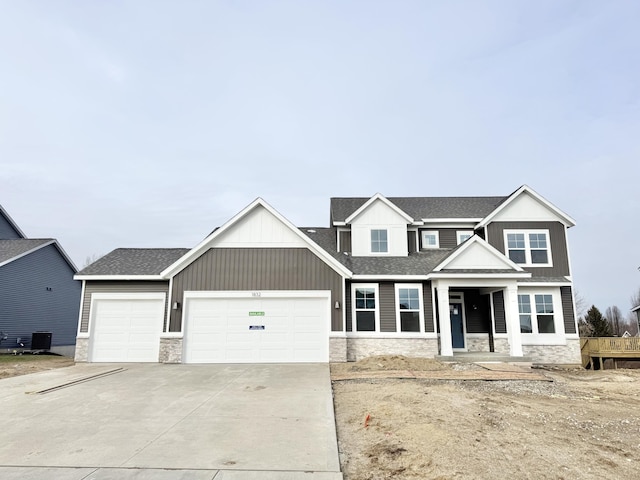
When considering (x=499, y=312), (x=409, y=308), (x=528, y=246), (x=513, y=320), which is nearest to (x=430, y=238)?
(x=528, y=246)

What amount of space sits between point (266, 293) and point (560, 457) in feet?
35.3

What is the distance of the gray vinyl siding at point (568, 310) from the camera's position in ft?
51.9

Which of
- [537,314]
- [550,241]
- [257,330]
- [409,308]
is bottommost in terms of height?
[257,330]

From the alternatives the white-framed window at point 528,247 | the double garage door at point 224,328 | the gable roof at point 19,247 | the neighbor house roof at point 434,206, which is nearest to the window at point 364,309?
the double garage door at point 224,328

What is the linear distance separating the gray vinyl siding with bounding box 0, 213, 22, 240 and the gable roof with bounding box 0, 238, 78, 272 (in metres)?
1.90

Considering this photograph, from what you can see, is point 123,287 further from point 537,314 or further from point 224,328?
point 537,314

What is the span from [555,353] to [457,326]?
388cm

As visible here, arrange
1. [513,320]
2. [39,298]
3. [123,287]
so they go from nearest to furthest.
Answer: [513,320] → [123,287] → [39,298]

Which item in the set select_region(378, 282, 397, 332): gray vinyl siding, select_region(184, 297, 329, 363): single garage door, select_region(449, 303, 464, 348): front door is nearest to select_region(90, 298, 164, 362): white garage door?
select_region(184, 297, 329, 363): single garage door

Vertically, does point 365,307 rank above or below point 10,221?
below

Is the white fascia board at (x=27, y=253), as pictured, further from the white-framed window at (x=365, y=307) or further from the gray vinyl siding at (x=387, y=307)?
the gray vinyl siding at (x=387, y=307)

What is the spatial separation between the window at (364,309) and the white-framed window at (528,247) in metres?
6.67

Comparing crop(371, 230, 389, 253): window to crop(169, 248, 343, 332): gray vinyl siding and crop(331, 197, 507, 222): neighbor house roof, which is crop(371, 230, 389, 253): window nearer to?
crop(331, 197, 507, 222): neighbor house roof

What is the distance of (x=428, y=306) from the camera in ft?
49.0
